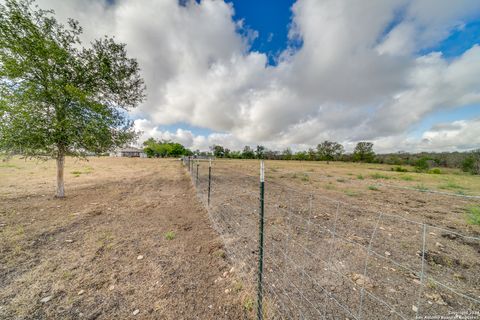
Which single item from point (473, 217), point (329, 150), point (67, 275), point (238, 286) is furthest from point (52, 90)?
point (329, 150)

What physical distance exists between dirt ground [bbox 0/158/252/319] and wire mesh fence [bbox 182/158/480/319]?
60cm

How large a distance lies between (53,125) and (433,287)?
11.8 metres

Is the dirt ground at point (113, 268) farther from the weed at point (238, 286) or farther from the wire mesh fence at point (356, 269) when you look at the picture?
the wire mesh fence at point (356, 269)

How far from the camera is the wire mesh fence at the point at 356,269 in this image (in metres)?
2.58

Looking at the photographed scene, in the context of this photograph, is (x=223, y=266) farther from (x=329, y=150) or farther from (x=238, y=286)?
(x=329, y=150)

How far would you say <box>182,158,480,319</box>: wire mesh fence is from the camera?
2.58 meters

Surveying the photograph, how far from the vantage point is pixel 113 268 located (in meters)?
3.51

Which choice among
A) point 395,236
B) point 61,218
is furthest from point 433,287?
point 61,218

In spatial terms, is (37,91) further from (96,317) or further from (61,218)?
(96,317)

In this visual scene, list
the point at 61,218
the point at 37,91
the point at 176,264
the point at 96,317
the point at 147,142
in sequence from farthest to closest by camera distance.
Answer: the point at 147,142
the point at 37,91
the point at 61,218
the point at 176,264
the point at 96,317

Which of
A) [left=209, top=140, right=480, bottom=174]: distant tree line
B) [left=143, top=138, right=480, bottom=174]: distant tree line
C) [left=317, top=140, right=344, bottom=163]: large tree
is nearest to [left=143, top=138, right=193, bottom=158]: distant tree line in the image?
[left=143, top=138, right=480, bottom=174]: distant tree line

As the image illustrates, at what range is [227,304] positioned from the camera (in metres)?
2.75

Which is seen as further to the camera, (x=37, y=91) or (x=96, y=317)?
(x=37, y=91)

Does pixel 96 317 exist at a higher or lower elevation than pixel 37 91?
lower
